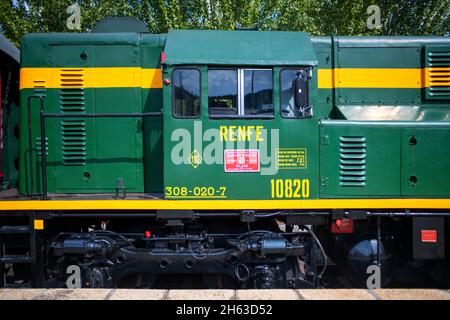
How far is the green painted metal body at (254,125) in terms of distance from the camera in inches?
199

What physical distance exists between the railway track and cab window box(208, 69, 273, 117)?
7.29ft

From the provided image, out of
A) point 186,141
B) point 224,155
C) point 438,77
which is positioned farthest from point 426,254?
point 186,141

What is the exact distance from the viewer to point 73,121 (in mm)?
5676

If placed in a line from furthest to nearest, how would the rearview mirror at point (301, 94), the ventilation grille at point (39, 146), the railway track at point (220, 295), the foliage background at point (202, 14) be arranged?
1. the foliage background at point (202, 14)
2. the ventilation grille at point (39, 146)
3. the rearview mirror at point (301, 94)
4. the railway track at point (220, 295)

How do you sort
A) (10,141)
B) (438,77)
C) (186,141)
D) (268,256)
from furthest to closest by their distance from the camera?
1. (10,141)
2. (438,77)
3. (268,256)
4. (186,141)

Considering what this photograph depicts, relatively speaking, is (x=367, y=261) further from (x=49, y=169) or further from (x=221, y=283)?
(x=49, y=169)

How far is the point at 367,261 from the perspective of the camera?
559cm

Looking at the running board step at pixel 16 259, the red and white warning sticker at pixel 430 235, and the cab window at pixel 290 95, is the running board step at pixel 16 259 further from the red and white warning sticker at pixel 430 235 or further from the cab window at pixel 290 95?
the red and white warning sticker at pixel 430 235

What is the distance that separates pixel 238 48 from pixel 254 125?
3.46ft

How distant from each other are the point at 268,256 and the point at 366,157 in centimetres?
188

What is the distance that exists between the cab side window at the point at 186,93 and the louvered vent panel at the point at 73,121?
156 cm

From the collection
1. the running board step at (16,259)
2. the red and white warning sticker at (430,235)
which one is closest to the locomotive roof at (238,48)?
the red and white warning sticker at (430,235)

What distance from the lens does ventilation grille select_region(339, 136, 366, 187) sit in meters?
5.33

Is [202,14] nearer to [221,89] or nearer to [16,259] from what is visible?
[221,89]
